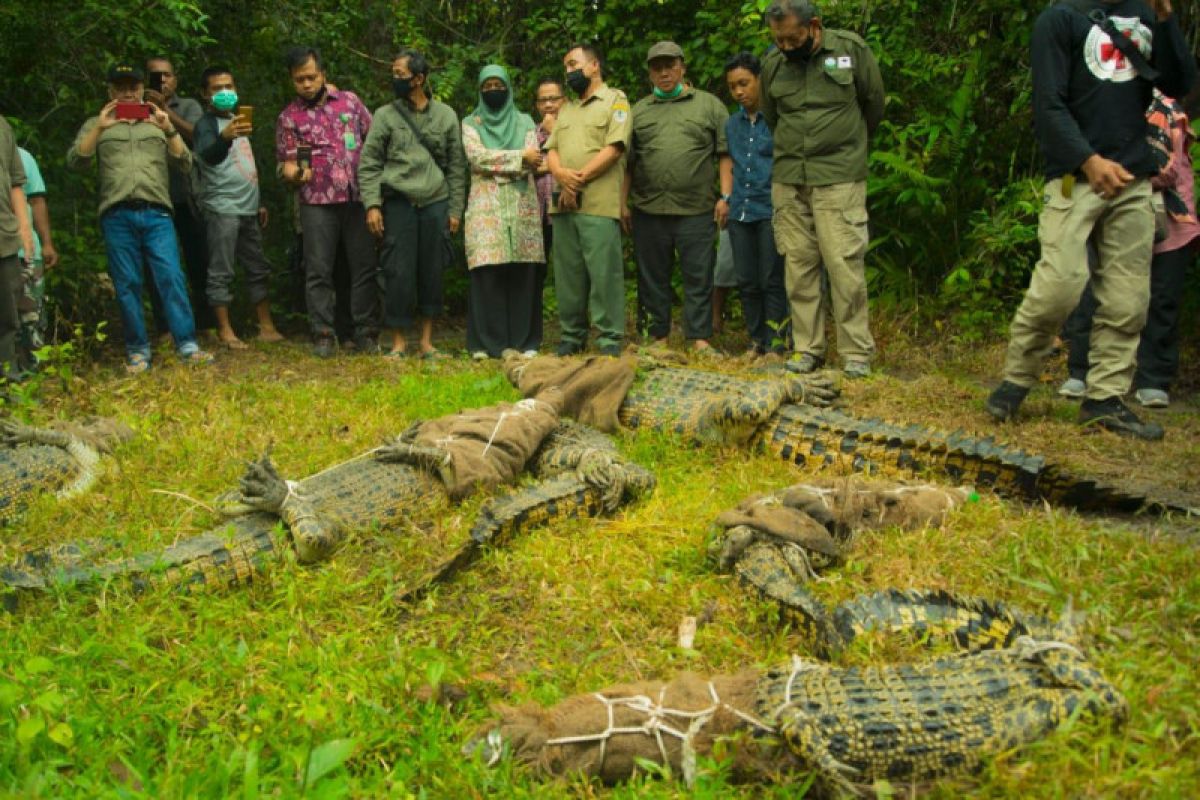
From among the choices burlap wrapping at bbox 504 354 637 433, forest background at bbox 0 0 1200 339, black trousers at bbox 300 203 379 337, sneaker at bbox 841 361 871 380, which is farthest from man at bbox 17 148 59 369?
sneaker at bbox 841 361 871 380

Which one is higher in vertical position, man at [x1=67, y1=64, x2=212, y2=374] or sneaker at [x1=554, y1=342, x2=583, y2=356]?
man at [x1=67, y1=64, x2=212, y2=374]

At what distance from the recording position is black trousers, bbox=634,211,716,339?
763cm

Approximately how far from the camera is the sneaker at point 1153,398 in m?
5.97

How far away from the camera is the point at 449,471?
14.6 ft

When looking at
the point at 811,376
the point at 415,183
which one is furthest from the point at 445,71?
the point at 811,376

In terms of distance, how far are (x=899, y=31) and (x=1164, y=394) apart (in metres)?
3.92

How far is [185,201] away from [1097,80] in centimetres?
623

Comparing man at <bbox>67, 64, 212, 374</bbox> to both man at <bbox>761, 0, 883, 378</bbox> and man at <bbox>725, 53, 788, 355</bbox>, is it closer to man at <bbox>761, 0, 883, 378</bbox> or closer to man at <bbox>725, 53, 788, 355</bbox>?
man at <bbox>725, 53, 788, 355</bbox>

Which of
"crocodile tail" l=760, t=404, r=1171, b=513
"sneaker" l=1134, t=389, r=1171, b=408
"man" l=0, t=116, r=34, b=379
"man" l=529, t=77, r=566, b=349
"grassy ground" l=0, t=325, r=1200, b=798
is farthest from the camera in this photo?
"man" l=529, t=77, r=566, b=349

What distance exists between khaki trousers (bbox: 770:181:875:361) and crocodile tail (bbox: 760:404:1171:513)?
157 cm

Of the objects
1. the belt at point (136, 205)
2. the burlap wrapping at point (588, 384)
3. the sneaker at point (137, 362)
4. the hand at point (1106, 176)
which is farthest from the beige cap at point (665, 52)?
the sneaker at point (137, 362)

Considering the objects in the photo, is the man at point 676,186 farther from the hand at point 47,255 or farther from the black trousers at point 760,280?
the hand at point 47,255

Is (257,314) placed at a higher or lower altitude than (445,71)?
lower

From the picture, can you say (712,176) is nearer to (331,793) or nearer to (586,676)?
(586,676)
